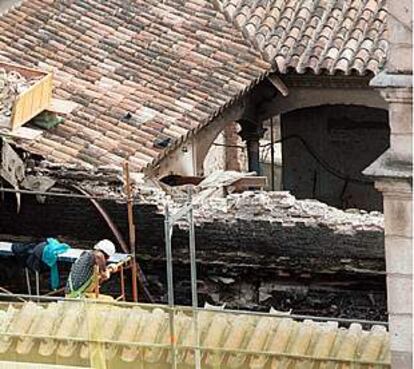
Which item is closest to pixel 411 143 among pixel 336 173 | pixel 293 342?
pixel 293 342

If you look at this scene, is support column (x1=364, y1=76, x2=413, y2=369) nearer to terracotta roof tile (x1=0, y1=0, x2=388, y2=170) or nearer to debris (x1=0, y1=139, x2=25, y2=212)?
debris (x1=0, y1=139, x2=25, y2=212)

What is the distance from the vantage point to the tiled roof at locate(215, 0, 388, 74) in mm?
21562

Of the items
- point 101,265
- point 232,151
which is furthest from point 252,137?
point 101,265

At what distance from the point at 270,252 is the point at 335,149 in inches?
251

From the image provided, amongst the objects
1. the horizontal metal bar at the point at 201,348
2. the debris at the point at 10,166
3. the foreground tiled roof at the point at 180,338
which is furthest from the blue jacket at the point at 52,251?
the horizontal metal bar at the point at 201,348

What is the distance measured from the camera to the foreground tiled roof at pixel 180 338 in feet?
45.5

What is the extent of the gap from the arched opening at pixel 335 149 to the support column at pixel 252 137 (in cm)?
64

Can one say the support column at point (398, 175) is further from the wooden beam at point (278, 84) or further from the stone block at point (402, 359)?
the wooden beam at point (278, 84)

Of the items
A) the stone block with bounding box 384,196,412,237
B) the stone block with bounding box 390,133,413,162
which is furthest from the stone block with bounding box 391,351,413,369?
the stone block with bounding box 390,133,413,162

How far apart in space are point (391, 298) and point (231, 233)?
644cm

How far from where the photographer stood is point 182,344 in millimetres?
14234

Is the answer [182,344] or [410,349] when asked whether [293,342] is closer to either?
[182,344]

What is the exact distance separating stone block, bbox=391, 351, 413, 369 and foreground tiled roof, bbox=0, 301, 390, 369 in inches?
67.6

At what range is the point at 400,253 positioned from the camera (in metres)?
11.5
